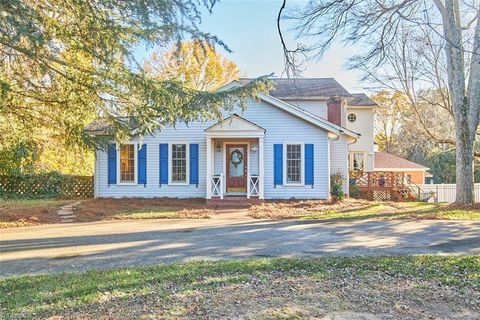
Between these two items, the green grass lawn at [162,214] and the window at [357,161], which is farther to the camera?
the window at [357,161]

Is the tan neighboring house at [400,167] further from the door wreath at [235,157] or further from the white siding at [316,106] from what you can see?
the door wreath at [235,157]

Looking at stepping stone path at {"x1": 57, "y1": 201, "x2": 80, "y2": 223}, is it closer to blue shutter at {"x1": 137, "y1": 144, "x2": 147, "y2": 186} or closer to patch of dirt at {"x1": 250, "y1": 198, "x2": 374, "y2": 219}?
blue shutter at {"x1": 137, "y1": 144, "x2": 147, "y2": 186}

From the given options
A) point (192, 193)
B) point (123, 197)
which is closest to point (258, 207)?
point (192, 193)

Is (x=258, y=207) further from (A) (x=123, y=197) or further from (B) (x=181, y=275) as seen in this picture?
(B) (x=181, y=275)

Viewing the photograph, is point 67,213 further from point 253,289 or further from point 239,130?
point 253,289

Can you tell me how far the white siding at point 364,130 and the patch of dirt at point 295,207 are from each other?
27.5ft

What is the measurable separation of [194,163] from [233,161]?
1.75 metres

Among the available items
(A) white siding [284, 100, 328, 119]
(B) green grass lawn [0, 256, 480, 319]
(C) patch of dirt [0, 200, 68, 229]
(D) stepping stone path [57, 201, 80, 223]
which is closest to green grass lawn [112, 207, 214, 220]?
(D) stepping stone path [57, 201, 80, 223]

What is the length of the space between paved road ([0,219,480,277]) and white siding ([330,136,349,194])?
729 centimetres

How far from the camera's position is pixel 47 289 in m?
4.81

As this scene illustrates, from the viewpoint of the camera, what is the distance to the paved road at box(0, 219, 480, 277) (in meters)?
6.76

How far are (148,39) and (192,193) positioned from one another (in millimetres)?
9880

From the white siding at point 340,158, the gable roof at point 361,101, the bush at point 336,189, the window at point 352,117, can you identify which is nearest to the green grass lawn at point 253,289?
the bush at point 336,189

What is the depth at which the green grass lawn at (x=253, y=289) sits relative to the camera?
402cm
